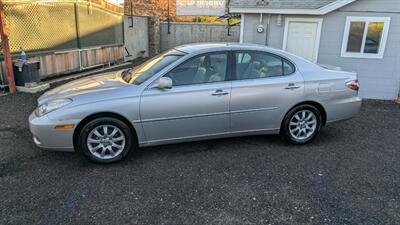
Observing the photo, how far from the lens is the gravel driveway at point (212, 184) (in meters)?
3.04

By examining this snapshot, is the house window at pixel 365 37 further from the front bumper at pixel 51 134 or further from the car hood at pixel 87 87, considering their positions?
the front bumper at pixel 51 134

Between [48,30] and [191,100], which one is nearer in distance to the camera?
[191,100]

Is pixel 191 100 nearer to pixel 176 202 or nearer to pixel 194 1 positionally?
pixel 176 202

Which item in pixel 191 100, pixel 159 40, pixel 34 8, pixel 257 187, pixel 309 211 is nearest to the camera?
pixel 309 211

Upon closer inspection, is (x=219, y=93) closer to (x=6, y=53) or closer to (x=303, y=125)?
(x=303, y=125)

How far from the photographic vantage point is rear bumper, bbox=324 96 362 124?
4.79m

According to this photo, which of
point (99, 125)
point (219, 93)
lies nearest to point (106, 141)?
point (99, 125)

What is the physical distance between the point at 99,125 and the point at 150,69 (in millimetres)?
1098

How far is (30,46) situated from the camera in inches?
325

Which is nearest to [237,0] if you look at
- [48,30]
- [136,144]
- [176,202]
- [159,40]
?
[48,30]

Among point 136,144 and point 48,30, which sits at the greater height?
point 48,30

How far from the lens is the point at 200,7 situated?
18.4 meters

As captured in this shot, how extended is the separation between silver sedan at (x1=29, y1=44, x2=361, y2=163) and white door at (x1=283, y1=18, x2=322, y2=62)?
3.90 m

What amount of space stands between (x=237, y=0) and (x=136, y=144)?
6.31 m
